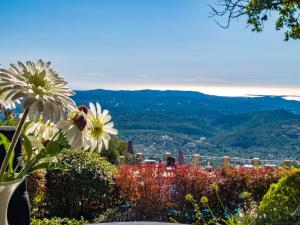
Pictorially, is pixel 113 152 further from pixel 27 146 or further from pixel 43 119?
pixel 43 119

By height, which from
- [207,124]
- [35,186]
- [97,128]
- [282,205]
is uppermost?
[97,128]

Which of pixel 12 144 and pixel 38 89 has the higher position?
pixel 38 89

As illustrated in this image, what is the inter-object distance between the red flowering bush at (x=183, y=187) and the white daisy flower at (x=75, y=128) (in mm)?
6326

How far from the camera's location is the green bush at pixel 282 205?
7.74 ft

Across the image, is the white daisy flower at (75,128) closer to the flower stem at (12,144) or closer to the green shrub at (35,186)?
the flower stem at (12,144)

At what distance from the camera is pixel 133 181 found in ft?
26.3

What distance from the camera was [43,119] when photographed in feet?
4.40

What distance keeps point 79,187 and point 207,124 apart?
8129 cm

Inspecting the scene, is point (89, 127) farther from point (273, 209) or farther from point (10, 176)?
point (273, 209)

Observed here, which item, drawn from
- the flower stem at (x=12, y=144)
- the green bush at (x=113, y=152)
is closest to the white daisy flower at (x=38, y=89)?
the flower stem at (x=12, y=144)

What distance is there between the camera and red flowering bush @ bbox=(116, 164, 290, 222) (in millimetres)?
7824

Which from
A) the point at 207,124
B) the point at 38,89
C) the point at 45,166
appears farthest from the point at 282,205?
the point at 207,124

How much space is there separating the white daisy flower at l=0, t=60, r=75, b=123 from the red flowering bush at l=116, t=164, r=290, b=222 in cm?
650

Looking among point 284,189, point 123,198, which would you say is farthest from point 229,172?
point 284,189
